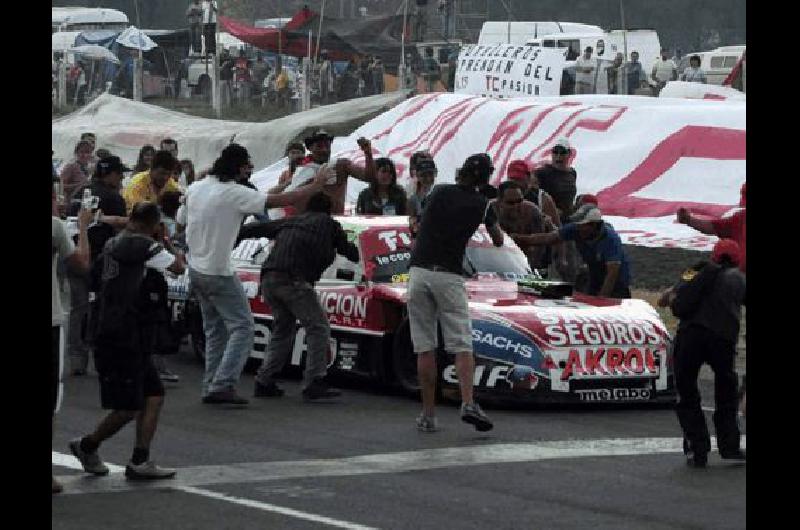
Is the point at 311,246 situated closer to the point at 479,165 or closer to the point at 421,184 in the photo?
the point at 479,165

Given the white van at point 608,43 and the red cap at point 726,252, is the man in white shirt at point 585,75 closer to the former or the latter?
the white van at point 608,43

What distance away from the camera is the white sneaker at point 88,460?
10.9m

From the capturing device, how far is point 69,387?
14594 millimetres

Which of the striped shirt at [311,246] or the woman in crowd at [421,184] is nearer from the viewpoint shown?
the striped shirt at [311,246]

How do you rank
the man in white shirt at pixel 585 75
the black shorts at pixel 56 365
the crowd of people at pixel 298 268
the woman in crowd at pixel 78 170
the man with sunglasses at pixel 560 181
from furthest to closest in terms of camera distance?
the man in white shirt at pixel 585 75, the woman in crowd at pixel 78 170, the man with sunglasses at pixel 560 181, the crowd of people at pixel 298 268, the black shorts at pixel 56 365

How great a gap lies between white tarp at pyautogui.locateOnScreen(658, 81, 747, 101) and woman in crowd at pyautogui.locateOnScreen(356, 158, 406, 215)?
12.2 metres

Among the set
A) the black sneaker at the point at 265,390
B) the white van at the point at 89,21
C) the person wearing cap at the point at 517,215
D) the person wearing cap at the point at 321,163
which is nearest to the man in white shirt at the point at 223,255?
the black sneaker at the point at 265,390

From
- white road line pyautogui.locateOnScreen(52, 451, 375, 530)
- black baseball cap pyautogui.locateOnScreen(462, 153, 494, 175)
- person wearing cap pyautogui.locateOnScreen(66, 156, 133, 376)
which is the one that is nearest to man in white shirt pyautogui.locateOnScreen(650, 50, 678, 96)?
person wearing cap pyautogui.locateOnScreen(66, 156, 133, 376)

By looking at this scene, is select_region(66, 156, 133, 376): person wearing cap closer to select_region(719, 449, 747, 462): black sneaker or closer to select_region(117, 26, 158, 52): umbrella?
select_region(719, 449, 747, 462): black sneaker

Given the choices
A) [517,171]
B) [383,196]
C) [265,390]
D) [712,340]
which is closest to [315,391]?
[265,390]

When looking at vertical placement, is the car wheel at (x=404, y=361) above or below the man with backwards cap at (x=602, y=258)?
below

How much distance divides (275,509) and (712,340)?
2.88m
